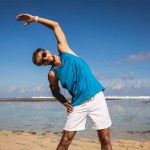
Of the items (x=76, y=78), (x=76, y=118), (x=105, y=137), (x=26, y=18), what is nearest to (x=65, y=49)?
(x=76, y=78)

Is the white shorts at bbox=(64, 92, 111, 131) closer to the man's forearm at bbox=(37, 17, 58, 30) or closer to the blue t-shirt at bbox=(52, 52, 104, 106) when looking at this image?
the blue t-shirt at bbox=(52, 52, 104, 106)

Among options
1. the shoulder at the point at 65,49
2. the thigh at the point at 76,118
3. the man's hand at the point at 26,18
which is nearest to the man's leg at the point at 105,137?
the thigh at the point at 76,118

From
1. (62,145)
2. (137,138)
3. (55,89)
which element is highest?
(55,89)

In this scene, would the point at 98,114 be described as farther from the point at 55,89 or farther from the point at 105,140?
the point at 55,89

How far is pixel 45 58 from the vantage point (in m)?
3.90

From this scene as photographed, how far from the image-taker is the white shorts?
4.09 metres

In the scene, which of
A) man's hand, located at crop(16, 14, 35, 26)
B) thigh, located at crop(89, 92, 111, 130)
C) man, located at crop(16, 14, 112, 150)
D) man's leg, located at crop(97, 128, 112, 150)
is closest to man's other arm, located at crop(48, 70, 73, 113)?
man, located at crop(16, 14, 112, 150)

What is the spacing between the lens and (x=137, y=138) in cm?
962

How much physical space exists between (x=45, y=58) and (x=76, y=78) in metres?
0.56

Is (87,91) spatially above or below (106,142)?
above

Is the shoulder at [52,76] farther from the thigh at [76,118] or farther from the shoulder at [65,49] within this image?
the thigh at [76,118]

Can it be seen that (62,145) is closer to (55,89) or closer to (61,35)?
(55,89)

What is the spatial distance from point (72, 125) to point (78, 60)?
3.39 feet

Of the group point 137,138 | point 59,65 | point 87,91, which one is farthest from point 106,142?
point 137,138
